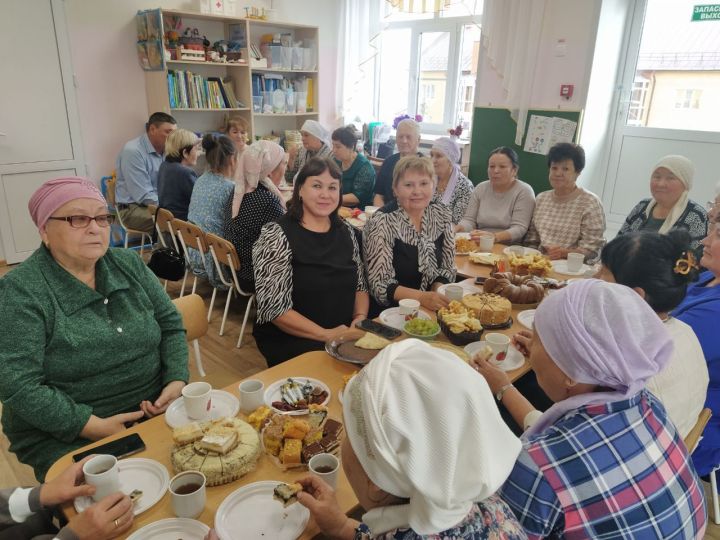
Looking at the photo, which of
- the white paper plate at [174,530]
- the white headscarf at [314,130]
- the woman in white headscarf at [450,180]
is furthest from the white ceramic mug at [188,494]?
the white headscarf at [314,130]

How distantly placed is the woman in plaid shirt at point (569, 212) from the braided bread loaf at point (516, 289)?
0.96 m

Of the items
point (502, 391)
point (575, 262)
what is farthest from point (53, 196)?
point (575, 262)

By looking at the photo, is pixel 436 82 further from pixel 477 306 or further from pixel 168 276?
pixel 477 306

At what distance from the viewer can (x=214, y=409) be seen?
5.07 feet

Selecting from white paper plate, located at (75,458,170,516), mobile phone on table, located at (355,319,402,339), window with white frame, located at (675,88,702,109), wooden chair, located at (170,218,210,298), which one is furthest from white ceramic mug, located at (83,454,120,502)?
window with white frame, located at (675,88,702,109)

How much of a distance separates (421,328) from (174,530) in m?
1.18

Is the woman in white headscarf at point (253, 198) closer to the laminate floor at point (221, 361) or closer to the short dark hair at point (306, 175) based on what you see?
the laminate floor at point (221, 361)

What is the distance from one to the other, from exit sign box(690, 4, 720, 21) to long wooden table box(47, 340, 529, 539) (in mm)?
4441

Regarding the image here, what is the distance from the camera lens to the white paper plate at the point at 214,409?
1478 millimetres

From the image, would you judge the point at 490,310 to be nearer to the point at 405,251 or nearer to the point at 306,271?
the point at 405,251

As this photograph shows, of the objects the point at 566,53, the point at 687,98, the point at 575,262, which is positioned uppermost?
the point at 566,53

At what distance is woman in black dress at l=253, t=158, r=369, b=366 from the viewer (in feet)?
7.46

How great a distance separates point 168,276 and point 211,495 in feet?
8.93

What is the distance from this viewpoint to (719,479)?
91.6 inches
